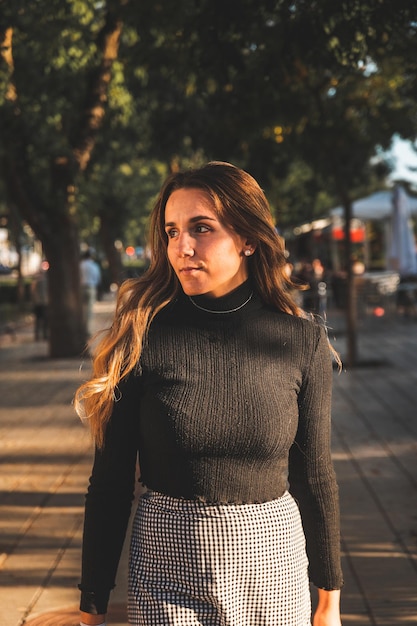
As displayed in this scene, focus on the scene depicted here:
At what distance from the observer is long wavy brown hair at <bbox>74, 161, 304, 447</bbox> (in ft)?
7.57

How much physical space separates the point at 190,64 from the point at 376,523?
3400 mm

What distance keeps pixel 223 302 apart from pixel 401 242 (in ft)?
66.5

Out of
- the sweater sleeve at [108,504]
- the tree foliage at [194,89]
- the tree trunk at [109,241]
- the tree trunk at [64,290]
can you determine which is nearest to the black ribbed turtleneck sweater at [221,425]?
the sweater sleeve at [108,504]

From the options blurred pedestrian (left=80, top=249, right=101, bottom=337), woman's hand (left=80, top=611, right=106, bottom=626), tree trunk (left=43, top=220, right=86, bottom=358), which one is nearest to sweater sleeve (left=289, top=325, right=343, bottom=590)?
woman's hand (left=80, top=611, right=106, bottom=626)

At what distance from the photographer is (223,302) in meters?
2.38

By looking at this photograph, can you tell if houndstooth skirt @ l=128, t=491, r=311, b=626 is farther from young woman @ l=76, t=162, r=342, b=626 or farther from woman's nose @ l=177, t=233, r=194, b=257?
woman's nose @ l=177, t=233, r=194, b=257

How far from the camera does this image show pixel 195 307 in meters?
Answer: 2.40

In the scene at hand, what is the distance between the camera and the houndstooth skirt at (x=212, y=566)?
2.17 meters

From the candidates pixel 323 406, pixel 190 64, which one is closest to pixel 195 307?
pixel 323 406

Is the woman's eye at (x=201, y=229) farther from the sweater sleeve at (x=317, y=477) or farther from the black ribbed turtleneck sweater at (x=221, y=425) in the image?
the sweater sleeve at (x=317, y=477)

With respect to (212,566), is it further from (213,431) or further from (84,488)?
(84,488)

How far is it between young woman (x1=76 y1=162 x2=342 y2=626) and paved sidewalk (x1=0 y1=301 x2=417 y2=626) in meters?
1.07

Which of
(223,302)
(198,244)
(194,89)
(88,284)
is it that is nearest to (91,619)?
(223,302)

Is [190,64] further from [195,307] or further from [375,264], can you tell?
[375,264]
